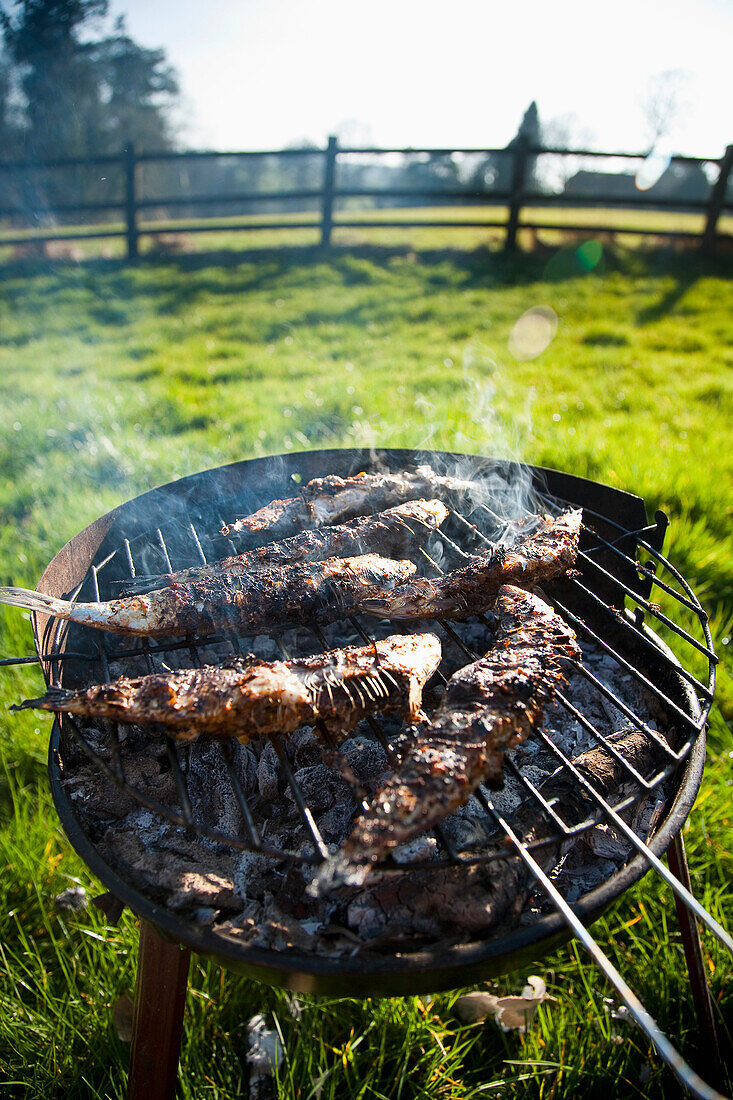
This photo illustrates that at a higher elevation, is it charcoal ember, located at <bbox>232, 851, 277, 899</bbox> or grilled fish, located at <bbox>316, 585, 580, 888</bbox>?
grilled fish, located at <bbox>316, 585, 580, 888</bbox>

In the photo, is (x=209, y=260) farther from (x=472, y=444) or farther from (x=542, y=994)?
(x=542, y=994)

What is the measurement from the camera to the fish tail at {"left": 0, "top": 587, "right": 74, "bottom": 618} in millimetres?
1831

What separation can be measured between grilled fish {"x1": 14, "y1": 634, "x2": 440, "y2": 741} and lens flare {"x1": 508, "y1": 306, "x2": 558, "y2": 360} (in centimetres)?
665

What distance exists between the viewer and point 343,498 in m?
2.72

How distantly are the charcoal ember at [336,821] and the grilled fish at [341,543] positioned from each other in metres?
0.86

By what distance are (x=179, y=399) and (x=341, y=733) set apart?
201 inches

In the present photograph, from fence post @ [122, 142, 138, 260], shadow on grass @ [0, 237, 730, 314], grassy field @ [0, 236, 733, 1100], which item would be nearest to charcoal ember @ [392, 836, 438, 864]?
grassy field @ [0, 236, 733, 1100]

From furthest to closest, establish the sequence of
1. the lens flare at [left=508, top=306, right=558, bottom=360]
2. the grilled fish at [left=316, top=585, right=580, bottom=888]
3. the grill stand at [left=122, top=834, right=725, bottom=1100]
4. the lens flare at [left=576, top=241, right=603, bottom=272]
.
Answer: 1. the lens flare at [left=576, top=241, right=603, bottom=272]
2. the lens flare at [left=508, top=306, right=558, bottom=360]
3. the grill stand at [left=122, top=834, right=725, bottom=1100]
4. the grilled fish at [left=316, top=585, right=580, bottom=888]

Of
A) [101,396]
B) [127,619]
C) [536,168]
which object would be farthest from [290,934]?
[536,168]

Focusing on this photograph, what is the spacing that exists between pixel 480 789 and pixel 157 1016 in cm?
103

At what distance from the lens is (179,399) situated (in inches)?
242

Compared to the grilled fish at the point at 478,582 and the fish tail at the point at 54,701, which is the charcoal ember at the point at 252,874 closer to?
the fish tail at the point at 54,701

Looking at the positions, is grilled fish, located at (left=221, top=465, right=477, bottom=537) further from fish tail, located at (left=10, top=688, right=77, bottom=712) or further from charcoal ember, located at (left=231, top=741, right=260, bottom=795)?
fish tail, located at (left=10, top=688, right=77, bottom=712)

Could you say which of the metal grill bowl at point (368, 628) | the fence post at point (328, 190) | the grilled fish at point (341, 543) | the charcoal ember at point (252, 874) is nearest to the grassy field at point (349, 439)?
the fence post at point (328, 190)
